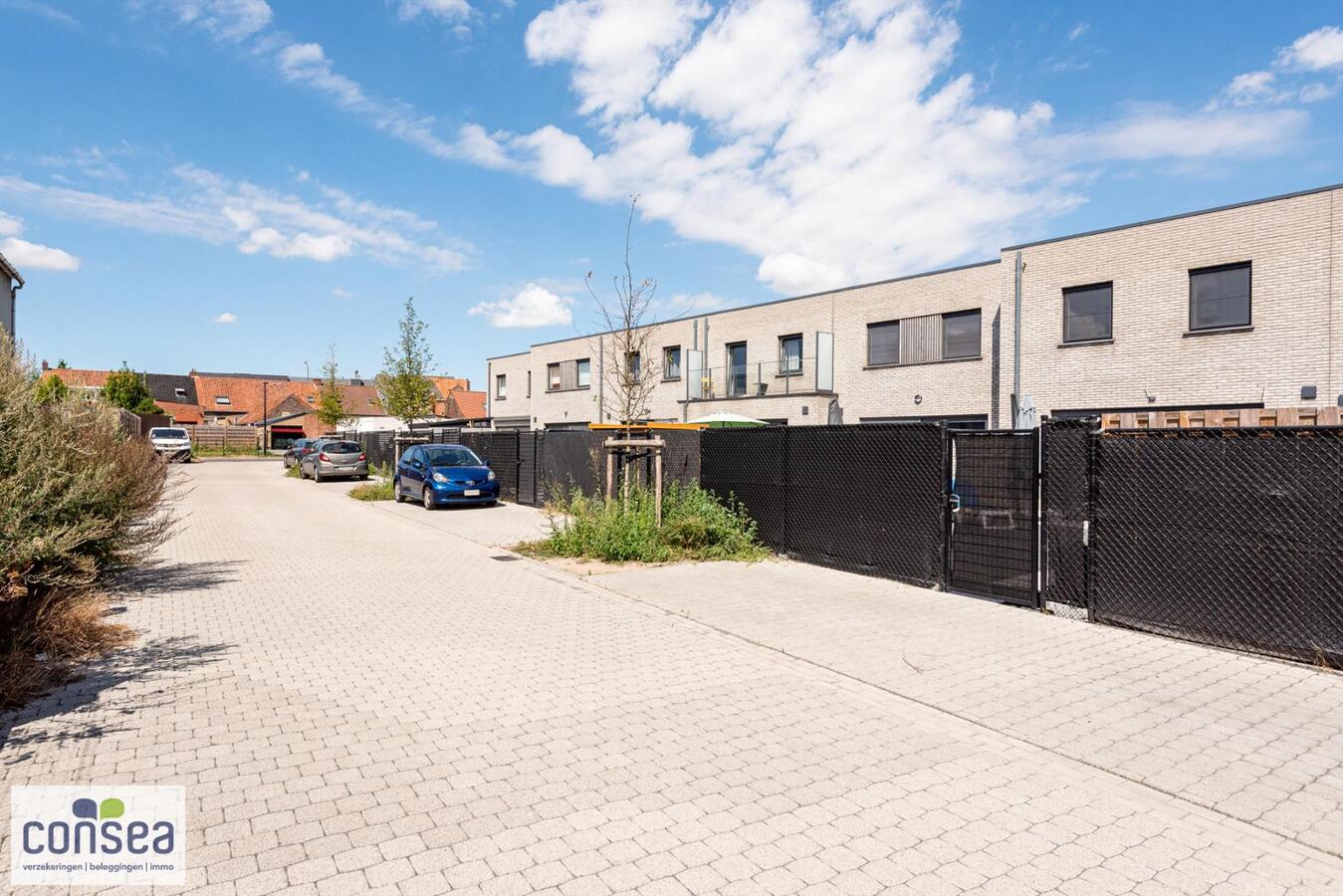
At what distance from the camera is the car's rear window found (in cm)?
1870

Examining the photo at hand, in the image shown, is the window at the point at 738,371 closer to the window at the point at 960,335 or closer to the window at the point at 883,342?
the window at the point at 883,342

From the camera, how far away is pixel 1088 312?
19.2m

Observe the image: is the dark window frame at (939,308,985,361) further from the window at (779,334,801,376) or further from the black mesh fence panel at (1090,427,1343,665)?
the black mesh fence panel at (1090,427,1343,665)

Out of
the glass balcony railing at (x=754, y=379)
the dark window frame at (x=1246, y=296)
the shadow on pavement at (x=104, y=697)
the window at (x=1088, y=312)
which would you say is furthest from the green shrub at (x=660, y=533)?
the glass balcony railing at (x=754, y=379)

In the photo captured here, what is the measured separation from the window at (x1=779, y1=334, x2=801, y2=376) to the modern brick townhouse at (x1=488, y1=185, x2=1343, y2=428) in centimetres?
6

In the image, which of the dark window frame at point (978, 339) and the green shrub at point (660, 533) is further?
the dark window frame at point (978, 339)

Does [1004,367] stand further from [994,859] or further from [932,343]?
[994,859]

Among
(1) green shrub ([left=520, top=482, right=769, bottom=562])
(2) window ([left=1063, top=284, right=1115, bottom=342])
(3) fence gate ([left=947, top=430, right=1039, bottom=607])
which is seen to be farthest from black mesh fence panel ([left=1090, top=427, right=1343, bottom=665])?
(2) window ([left=1063, top=284, right=1115, bottom=342])

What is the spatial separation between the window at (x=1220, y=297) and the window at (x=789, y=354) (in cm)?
1170

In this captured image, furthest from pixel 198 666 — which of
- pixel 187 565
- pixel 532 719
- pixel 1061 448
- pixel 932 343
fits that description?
pixel 932 343

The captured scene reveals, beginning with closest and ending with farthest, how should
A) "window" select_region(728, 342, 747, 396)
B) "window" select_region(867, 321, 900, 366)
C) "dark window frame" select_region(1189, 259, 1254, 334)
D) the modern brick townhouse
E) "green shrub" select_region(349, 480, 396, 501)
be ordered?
1. the modern brick townhouse
2. "dark window frame" select_region(1189, 259, 1254, 334)
3. "green shrub" select_region(349, 480, 396, 501)
4. "window" select_region(867, 321, 900, 366)
5. "window" select_region(728, 342, 747, 396)

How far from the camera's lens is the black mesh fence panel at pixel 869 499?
836 cm

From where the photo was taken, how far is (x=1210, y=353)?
17031mm

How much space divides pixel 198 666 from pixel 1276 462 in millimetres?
8213
